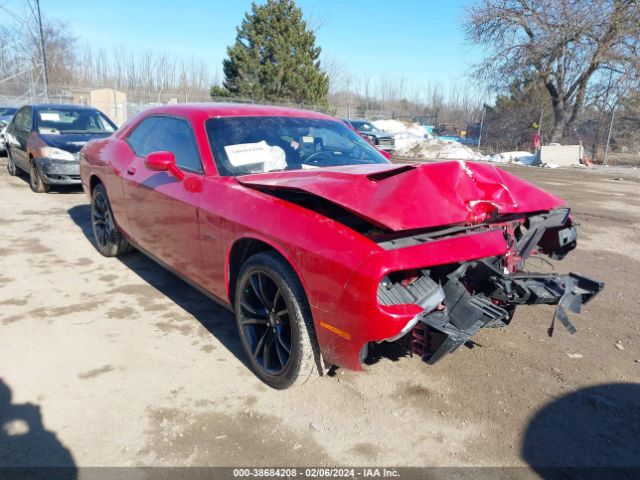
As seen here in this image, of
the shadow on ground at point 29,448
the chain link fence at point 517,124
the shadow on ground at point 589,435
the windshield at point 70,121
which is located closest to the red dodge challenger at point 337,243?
the shadow on ground at point 589,435

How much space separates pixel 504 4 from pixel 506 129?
653cm

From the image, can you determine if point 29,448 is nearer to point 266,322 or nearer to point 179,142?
point 266,322

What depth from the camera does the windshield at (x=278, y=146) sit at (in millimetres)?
3383

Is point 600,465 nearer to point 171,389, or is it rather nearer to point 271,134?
point 171,389

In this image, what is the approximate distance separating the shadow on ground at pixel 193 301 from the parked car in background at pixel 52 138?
3105 millimetres

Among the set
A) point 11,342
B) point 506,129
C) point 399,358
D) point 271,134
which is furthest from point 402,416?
point 506,129

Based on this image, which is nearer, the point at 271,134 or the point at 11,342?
the point at 11,342

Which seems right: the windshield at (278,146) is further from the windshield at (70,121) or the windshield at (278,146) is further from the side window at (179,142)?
the windshield at (70,121)

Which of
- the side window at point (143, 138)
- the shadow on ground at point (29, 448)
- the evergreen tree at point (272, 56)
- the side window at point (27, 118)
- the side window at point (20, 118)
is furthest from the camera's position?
the evergreen tree at point (272, 56)

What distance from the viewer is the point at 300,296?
2516mm

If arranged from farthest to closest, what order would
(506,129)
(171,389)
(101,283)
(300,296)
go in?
(506,129) → (101,283) → (171,389) → (300,296)

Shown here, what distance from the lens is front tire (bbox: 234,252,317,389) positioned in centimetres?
254

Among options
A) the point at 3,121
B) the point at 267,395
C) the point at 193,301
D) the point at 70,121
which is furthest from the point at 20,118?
the point at 267,395

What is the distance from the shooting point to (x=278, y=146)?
3.60 m
